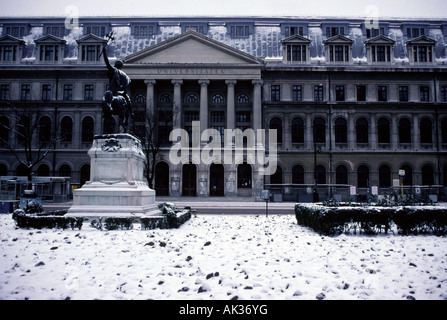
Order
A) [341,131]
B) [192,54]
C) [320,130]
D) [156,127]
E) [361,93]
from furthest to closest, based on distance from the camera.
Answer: [361,93] → [341,131] → [320,130] → [156,127] → [192,54]

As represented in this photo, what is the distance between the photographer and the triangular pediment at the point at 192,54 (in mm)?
45125

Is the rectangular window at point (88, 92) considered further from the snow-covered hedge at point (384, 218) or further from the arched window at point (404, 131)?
the snow-covered hedge at point (384, 218)

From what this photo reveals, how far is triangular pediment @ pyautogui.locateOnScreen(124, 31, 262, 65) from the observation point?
45.1 meters

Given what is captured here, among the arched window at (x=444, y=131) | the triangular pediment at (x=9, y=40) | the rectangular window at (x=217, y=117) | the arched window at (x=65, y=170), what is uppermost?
the triangular pediment at (x=9, y=40)

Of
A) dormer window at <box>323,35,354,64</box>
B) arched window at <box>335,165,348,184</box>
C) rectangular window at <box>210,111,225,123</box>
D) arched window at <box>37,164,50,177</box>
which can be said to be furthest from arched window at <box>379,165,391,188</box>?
arched window at <box>37,164,50,177</box>

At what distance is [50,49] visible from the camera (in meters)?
49.1

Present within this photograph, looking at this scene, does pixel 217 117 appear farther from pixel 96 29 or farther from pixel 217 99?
pixel 96 29

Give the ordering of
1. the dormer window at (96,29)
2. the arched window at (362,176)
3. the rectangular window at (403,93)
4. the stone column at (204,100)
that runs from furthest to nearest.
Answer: the dormer window at (96,29), the rectangular window at (403,93), the arched window at (362,176), the stone column at (204,100)

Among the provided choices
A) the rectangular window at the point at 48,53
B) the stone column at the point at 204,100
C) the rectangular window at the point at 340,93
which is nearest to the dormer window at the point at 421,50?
A: the rectangular window at the point at 340,93

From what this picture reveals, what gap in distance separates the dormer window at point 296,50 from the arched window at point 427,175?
21.2 metres

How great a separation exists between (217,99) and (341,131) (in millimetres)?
17170

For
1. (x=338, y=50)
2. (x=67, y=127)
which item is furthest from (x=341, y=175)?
(x=67, y=127)

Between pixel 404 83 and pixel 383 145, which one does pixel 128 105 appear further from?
pixel 404 83
